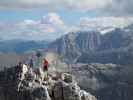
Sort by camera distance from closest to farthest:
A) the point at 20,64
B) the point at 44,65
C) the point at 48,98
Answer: the point at 48,98, the point at 20,64, the point at 44,65

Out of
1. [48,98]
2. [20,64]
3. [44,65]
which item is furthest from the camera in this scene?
[44,65]

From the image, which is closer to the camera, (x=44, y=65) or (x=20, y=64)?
(x=20, y=64)

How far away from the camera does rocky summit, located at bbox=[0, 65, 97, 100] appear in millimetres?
68375

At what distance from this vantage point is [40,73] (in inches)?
2936

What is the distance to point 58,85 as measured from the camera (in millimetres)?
70625

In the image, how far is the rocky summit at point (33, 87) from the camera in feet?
224

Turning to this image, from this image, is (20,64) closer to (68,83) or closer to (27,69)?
(27,69)

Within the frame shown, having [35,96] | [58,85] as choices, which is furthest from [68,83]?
[35,96]

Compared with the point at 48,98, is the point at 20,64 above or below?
above

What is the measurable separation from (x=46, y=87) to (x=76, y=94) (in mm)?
4660

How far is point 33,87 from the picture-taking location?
68938mm

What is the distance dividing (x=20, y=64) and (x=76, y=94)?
35.3 feet

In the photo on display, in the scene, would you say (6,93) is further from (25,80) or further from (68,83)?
(68,83)

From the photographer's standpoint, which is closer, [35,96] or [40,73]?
[35,96]
